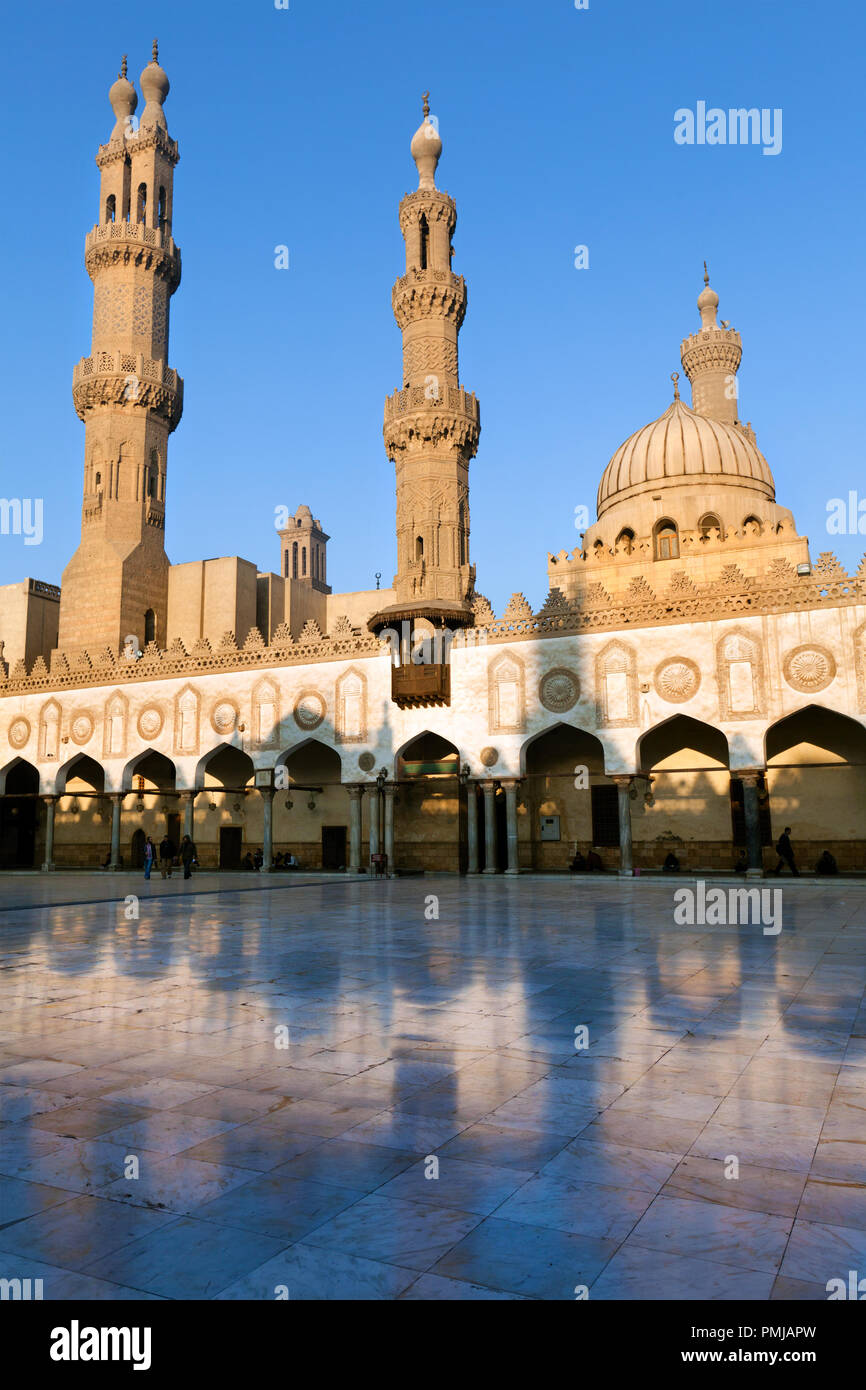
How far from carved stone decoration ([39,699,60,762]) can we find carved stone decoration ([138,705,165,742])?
406 cm

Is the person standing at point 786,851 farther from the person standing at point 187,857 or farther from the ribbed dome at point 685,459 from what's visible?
the person standing at point 187,857

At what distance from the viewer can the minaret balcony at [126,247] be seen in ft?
126

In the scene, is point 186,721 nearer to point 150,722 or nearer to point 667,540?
point 150,722

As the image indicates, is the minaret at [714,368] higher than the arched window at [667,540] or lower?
higher

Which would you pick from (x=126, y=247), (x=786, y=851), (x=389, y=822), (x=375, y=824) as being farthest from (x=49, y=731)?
(x=786, y=851)

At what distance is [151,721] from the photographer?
3244 cm

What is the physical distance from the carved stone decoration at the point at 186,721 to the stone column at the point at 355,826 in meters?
6.34

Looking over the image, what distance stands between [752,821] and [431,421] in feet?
65.5

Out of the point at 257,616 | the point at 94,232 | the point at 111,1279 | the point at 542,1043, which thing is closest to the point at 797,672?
the point at 542,1043

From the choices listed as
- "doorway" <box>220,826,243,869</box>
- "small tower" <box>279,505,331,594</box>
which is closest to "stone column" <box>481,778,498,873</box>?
"doorway" <box>220,826,243,869</box>

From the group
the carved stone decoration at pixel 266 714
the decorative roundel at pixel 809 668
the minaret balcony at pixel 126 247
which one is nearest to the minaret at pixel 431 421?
the carved stone decoration at pixel 266 714

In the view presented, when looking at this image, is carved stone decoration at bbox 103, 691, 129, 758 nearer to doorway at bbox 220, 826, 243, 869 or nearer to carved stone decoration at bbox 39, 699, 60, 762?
carved stone decoration at bbox 39, 699, 60, 762

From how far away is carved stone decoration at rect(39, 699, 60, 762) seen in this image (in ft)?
113
